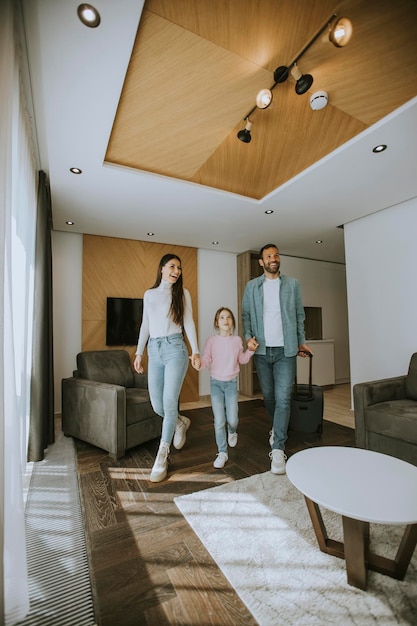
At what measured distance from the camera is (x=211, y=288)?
4898mm

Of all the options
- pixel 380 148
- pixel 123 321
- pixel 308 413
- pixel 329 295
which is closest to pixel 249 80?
pixel 380 148

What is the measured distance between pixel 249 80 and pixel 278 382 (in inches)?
81.6

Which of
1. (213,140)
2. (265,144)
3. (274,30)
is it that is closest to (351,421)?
(265,144)

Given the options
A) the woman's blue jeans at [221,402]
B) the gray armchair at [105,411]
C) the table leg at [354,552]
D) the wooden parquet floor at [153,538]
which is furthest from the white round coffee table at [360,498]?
the gray armchair at [105,411]

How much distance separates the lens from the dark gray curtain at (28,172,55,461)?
2244mm

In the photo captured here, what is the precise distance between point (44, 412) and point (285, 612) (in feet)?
7.31

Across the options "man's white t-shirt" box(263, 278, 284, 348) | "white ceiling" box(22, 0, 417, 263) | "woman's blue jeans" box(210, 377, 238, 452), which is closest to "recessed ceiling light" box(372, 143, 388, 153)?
"white ceiling" box(22, 0, 417, 263)

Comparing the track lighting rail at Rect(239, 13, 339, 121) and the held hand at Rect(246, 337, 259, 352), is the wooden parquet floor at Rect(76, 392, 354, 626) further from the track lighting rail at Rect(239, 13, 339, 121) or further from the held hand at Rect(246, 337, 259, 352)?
the track lighting rail at Rect(239, 13, 339, 121)

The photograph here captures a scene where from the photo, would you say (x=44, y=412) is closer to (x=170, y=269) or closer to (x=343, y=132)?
(x=170, y=269)

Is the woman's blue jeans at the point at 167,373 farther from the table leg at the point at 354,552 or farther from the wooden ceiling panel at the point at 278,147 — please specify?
the wooden ceiling panel at the point at 278,147

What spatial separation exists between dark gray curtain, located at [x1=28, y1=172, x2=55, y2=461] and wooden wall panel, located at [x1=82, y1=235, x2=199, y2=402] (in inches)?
47.7

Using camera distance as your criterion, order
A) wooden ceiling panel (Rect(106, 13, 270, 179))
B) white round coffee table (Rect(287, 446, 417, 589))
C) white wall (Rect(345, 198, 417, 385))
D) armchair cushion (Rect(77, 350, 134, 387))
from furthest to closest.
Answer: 1. white wall (Rect(345, 198, 417, 385))
2. armchair cushion (Rect(77, 350, 134, 387))
3. wooden ceiling panel (Rect(106, 13, 270, 179))
4. white round coffee table (Rect(287, 446, 417, 589))

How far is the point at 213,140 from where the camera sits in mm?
2162

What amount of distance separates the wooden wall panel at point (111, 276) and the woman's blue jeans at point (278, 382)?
7.90 ft
